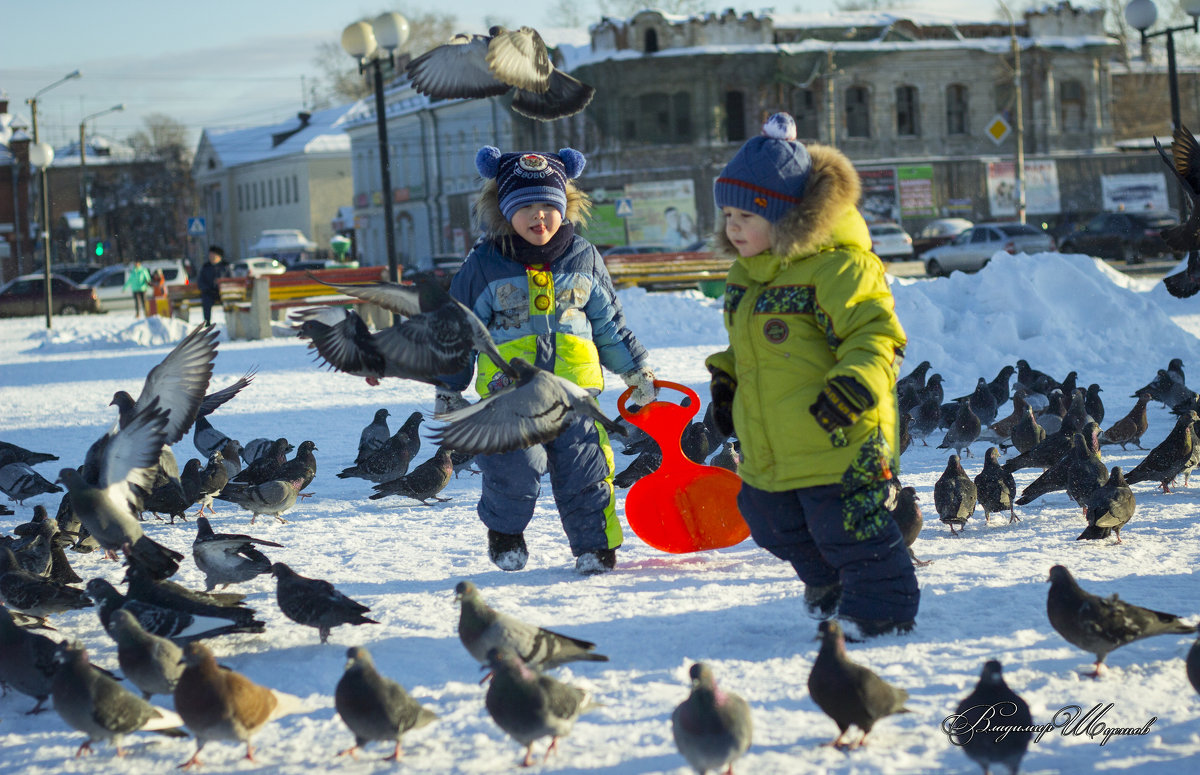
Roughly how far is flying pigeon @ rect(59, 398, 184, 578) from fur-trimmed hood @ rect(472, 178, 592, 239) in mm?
1557

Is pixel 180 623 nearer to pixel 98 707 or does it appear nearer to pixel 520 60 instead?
pixel 98 707

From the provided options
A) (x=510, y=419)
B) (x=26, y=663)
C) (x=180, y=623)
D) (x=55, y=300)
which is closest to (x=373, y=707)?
(x=180, y=623)

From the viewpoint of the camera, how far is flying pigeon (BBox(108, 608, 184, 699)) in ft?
Answer: 12.0

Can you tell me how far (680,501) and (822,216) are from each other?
179 centimetres

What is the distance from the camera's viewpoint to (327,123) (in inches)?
2771

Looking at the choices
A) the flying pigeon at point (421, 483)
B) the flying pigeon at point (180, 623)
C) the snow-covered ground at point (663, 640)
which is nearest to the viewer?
the snow-covered ground at point (663, 640)

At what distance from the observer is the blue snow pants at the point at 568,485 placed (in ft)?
16.6

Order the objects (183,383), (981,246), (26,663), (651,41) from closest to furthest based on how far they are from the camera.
A: (26,663)
(183,383)
(981,246)
(651,41)

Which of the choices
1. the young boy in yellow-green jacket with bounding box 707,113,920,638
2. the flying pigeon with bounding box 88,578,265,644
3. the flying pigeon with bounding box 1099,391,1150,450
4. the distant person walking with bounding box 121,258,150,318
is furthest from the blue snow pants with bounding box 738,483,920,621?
the distant person walking with bounding box 121,258,150,318

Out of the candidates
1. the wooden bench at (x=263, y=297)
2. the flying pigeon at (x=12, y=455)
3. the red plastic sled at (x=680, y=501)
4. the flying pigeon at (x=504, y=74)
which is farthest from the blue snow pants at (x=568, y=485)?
the wooden bench at (x=263, y=297)

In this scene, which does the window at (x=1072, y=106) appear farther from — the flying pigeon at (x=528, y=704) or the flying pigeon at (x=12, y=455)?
the flying pigeon at (x=528, y=704)

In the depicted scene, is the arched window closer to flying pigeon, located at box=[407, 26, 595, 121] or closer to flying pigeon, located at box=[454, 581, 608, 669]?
flying pigeon, located at box=[407, 26, 595, 121]

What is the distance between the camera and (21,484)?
7.54 m

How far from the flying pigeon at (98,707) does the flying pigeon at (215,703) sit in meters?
0.14
